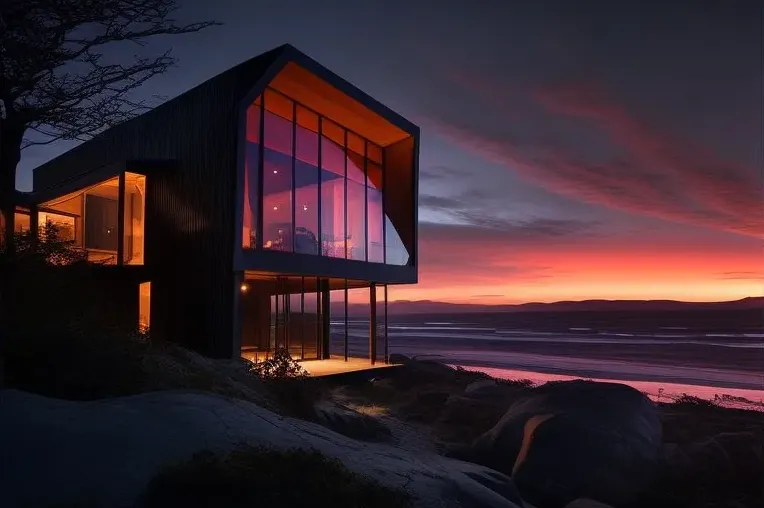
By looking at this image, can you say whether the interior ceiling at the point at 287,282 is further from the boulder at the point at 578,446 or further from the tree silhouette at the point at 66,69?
the boulder at the point at 578,446

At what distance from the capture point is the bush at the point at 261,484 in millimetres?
3961

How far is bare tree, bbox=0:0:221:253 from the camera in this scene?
8781 mm

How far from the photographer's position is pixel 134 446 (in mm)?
4590

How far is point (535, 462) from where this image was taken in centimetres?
871

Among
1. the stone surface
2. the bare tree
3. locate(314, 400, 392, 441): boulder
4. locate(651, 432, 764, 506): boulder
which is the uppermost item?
the bare tree

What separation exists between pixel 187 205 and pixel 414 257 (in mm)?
8778

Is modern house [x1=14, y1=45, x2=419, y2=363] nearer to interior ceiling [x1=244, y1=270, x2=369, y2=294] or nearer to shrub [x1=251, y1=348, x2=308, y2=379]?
interior ceiling [x1=244, y1=270, x2=369, y2=294]

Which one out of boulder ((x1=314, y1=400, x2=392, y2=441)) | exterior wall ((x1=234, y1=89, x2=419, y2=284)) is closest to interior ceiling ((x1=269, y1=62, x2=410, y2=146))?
exterior wall ((x1=234, y1=89, x2=419, y2=284))

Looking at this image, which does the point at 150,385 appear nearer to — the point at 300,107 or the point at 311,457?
the point at 311,457

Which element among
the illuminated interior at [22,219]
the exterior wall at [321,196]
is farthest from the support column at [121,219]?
the illuminated interior at [22,219]

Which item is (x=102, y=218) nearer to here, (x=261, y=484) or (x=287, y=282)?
(x=287, y=282)

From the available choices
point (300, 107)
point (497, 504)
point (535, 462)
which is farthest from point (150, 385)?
point (300, 107)

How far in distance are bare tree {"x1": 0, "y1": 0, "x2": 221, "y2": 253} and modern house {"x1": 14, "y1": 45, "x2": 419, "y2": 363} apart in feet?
12.1

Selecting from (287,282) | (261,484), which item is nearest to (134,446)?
(261,484)
